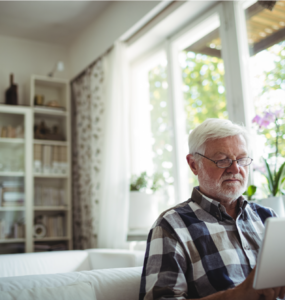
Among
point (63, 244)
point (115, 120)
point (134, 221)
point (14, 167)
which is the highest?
point (115, 120)

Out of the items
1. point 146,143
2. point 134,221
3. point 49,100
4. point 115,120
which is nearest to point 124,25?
point 115,120

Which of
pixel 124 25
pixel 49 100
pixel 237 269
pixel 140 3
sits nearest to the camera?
pixel 237 269

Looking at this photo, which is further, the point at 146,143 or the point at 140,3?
the point at 146,143

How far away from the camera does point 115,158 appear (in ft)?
10.4

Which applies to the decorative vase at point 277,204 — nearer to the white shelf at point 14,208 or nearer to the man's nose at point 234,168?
the man's nose at point 234,168

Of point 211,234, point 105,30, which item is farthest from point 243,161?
point 105,30

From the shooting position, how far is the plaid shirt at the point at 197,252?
1.18 meters

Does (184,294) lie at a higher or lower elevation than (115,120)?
lower

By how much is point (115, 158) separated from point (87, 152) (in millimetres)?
653

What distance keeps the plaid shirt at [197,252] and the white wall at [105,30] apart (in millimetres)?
1874

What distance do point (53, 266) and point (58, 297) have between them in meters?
1.08

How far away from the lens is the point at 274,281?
1.05 metres

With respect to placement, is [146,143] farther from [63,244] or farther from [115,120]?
[63,244]

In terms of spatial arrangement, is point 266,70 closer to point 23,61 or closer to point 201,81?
point 201,81
